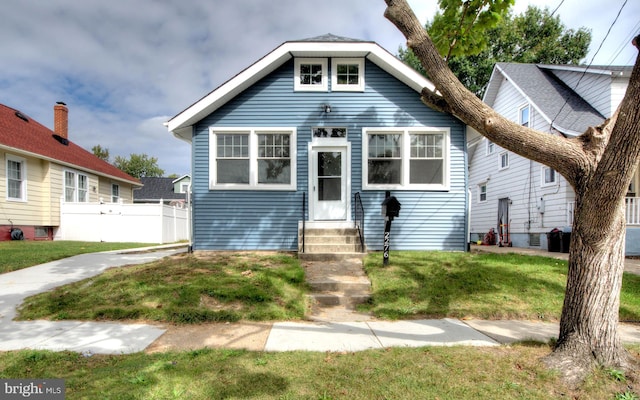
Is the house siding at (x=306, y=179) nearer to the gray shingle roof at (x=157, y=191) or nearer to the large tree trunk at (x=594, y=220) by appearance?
the large tree trunk at (x=594, y=220)

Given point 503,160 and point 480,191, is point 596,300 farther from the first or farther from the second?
point 480,191

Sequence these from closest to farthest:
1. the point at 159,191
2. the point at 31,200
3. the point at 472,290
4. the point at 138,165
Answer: the point at 472,290
the point at 31,200
the point at 159,191
the point at 138,165

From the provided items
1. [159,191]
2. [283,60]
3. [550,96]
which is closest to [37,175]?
[283,60]

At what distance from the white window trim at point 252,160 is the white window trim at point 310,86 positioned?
3.71ft

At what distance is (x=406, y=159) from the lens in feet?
29.1

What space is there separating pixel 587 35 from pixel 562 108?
18519 mm

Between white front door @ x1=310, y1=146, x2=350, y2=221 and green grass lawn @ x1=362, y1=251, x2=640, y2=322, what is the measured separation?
2.26 meters

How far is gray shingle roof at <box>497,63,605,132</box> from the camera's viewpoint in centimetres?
1167

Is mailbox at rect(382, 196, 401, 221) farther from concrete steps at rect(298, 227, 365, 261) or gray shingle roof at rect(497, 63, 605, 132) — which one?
gray shingle roof at rect(497, 63, 605, 132)

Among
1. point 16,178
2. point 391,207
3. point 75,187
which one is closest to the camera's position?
point 391,207

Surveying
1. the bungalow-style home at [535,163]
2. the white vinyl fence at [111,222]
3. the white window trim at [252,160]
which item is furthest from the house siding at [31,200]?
the bungalow-style home at [535,163]

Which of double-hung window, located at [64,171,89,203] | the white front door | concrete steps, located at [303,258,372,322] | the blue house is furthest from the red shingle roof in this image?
concrete steps, located at [303,258,372,322]

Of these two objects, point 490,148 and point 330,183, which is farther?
point 490,148

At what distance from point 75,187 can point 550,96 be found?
20732 mm
